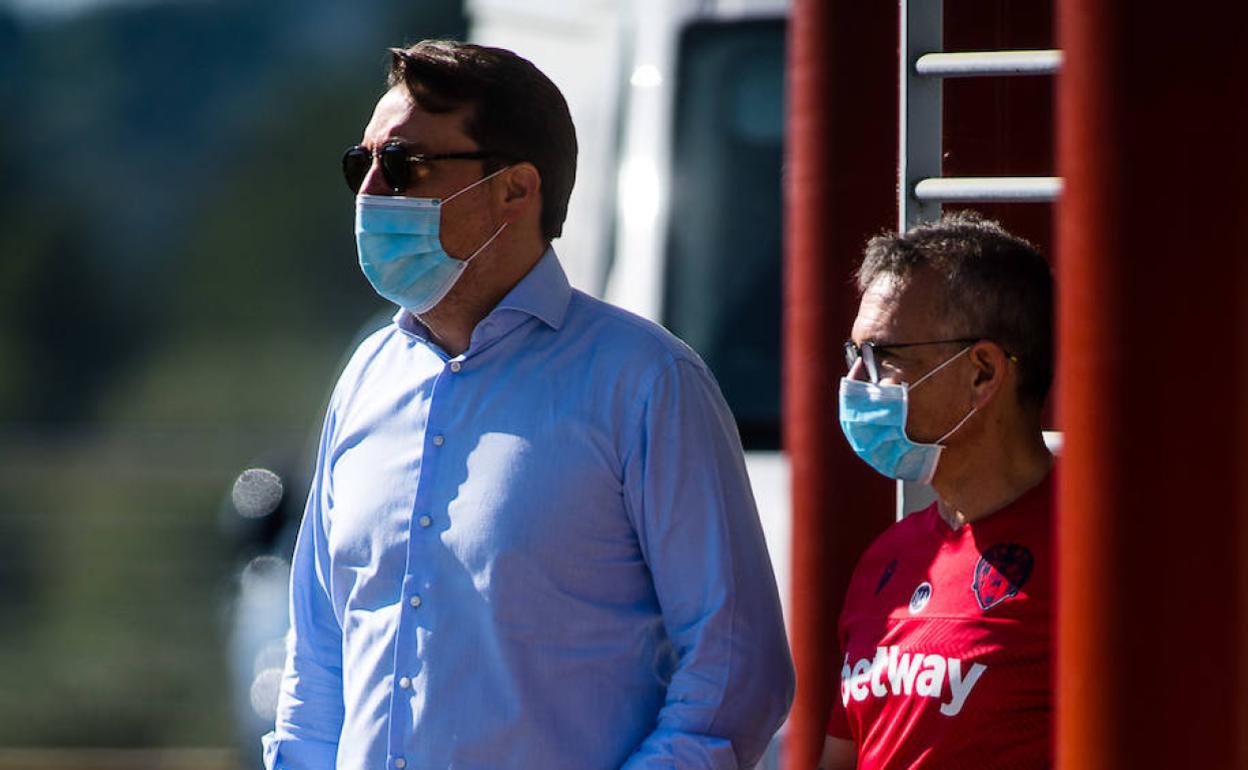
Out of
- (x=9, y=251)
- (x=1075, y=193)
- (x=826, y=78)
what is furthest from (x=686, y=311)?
(x=9, y=251)

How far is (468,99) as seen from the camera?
270cm

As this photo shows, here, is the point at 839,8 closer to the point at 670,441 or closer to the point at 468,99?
the point at 468,99

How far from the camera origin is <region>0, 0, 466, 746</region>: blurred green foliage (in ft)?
77.3

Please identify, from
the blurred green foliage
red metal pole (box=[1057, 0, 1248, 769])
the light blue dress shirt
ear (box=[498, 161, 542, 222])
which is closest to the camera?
red metal pole (box=[1057, 0, 1248, 769])

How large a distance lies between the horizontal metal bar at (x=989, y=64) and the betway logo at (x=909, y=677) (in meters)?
0.76

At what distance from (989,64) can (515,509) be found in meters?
0.85

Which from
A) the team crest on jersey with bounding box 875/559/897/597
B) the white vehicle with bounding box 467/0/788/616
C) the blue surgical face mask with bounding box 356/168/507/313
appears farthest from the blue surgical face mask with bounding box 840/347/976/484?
the white vehicle with bounding box 467/0/788/616

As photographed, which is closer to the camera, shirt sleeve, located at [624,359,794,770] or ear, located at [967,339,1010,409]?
shirt sleeve, located at [624,359,794,770]

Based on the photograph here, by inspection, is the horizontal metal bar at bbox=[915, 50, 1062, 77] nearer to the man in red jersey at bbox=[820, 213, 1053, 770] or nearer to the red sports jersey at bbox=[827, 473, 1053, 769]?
the man in red jersey at bbox=[820, 213, 1053, 770]

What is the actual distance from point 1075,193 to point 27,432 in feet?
79.1

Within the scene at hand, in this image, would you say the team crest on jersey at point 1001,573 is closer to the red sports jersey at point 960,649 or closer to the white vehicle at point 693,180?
the red sports jersey at point 960,649

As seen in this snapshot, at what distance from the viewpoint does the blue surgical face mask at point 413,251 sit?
270 centimetres

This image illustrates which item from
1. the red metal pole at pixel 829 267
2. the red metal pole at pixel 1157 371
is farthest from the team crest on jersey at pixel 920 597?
the red metal pole at pixel 1157 371

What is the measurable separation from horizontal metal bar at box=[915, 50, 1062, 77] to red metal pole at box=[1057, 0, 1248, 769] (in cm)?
103
